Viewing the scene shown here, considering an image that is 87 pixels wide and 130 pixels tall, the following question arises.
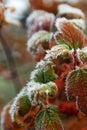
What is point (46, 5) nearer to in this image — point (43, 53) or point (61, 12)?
point (61, 12)

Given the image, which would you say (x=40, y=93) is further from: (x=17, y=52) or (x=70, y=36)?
(x=17, y=52)

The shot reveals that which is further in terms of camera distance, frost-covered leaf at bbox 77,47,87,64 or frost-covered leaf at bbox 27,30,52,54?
frost-covered leaf at bbox 27,30,52,54

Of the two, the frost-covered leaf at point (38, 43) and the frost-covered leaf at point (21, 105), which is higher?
the frost-covered leaf at point (38, 43)

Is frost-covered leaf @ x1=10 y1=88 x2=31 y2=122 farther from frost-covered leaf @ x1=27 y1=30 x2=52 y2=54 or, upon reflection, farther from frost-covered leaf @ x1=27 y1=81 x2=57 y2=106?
frost-covered leaf @ x1=27 y1=30 x2=52 y2=54

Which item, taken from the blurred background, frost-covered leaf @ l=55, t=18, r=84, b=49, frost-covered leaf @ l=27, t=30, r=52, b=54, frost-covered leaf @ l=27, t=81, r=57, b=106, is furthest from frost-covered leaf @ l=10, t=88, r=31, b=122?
the blurred background

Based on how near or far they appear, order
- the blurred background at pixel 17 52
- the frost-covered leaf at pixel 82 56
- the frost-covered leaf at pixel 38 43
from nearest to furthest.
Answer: the frost-covered leaf at pixel 82 56, the frost-covered leaf at pixel 38 43, the blurred background at pixel 17 52

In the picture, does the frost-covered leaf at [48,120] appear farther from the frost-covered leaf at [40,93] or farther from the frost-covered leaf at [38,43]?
the frost-covered leaf at [38,43]

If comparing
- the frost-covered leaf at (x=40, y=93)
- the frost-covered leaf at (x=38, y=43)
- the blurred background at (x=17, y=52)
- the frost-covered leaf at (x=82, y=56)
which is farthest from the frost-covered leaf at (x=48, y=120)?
the blurred background at (x=17, y=52)

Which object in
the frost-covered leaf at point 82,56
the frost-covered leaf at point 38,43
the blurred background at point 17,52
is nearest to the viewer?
the frost-covered leaf at point 82,56
